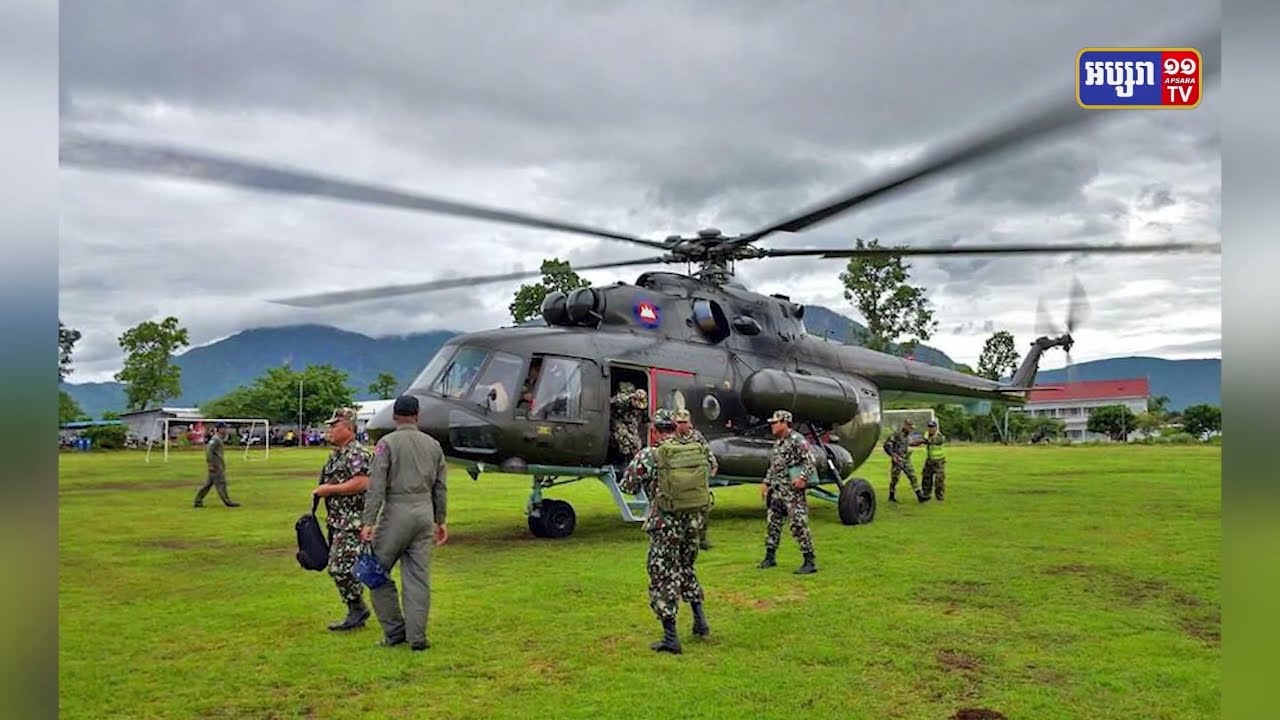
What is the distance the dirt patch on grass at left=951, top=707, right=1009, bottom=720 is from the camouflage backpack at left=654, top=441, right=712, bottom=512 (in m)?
2.23

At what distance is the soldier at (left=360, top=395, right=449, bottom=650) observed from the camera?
6.45 meters

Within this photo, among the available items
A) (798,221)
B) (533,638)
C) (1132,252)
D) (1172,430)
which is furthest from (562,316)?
(1172,430)

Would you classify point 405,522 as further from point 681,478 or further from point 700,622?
point 700,622

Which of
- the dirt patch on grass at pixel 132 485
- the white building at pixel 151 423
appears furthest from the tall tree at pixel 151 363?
the dirt patch on grass at pixel 132 485

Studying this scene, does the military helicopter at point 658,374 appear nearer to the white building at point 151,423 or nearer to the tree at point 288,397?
the white building at point 151,423

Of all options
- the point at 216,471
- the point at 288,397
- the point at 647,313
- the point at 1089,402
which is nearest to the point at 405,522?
the point at 647,313

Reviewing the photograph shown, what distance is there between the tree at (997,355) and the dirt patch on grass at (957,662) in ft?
148

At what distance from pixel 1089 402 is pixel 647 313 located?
212ft

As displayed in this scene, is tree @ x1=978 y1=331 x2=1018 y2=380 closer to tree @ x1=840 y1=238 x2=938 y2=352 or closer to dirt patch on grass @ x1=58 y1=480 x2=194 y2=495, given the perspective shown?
tree @ x1=840 y1=238 x2=938 y2=352

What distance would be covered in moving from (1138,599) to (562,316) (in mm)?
7471

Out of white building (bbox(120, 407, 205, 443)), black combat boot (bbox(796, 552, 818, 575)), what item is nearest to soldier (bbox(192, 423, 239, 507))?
black combat boot (bbox(796, 552, 818, 575))

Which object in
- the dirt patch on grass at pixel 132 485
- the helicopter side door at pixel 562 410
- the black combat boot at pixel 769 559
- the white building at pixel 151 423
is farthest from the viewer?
the white building at pixel 151 423

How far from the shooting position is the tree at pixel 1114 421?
169 feet
